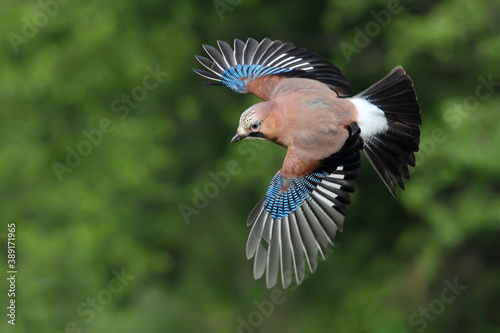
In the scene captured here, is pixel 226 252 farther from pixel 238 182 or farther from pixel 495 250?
pixel 495 250

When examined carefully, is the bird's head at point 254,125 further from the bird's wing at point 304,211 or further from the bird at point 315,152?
the bird's wing at point 304,211

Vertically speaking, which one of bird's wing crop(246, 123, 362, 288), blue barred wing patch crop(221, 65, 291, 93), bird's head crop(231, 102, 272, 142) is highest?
blue barred wing patch crop(221, 65, 291, 93)

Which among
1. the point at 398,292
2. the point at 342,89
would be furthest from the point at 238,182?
the point at 342,89

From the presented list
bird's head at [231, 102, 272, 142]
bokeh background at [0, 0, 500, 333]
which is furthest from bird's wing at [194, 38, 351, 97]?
bokeh background at [0, 0, 500, 333]

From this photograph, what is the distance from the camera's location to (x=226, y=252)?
17.5m

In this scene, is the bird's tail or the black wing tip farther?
the black wing tip

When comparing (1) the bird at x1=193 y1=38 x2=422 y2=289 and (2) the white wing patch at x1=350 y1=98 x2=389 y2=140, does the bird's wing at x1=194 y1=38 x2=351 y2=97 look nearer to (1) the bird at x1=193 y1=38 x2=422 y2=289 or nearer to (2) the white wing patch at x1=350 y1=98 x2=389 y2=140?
(1) the bird at x1=193 y1=38 x2=422 y2=289

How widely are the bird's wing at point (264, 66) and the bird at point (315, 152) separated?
36 cm

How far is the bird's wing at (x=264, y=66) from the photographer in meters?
7.46

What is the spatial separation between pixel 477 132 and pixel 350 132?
6.72 metres

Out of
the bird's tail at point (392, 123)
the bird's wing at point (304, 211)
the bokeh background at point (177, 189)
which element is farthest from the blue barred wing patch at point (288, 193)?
the bokeh background at point (177, 189)

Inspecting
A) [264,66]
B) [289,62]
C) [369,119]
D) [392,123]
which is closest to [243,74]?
[264,66]

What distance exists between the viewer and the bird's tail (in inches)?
267

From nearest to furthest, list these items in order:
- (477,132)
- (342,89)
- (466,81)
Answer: (342,89) → (477,132) → (466,81)
